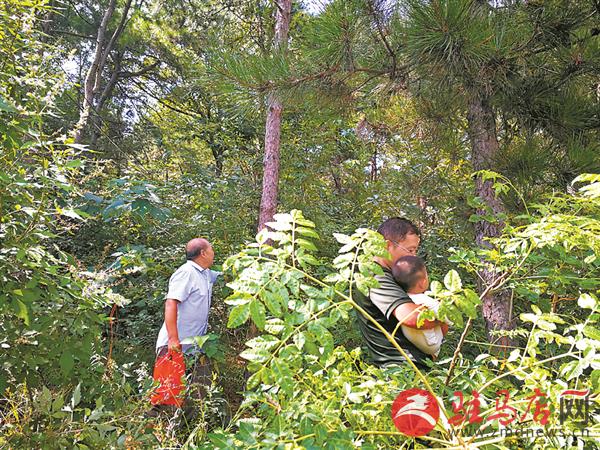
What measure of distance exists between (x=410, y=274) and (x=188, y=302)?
6.33ft

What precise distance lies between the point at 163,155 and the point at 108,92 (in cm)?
245

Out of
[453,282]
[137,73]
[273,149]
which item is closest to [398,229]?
[453,282]

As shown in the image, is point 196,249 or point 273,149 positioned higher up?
point 273,149

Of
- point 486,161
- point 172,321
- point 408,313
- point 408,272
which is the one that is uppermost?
point 486,161

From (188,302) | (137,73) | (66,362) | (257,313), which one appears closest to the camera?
(257,313)

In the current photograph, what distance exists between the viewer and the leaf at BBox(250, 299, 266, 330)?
891 millimetres

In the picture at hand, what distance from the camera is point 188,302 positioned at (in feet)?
10.7

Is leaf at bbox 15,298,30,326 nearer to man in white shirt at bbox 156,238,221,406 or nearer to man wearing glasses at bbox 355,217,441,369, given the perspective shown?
man wearing glasses at bbox 355,217,441,369

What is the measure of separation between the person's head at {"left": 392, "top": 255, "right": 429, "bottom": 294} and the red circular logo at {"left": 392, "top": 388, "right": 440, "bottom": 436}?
0.80 meters

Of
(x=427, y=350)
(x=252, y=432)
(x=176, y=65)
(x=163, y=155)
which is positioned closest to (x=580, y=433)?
(x=252, y=432)

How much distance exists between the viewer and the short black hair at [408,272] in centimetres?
190

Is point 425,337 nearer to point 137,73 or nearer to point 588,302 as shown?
point 588,302

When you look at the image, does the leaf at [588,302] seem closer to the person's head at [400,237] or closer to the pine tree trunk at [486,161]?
the person's head at [400,237]

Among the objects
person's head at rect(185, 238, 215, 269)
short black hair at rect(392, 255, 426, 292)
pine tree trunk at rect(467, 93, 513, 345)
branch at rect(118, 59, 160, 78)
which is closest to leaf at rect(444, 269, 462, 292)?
short black hair at rect(392, 255, 426, 292)
